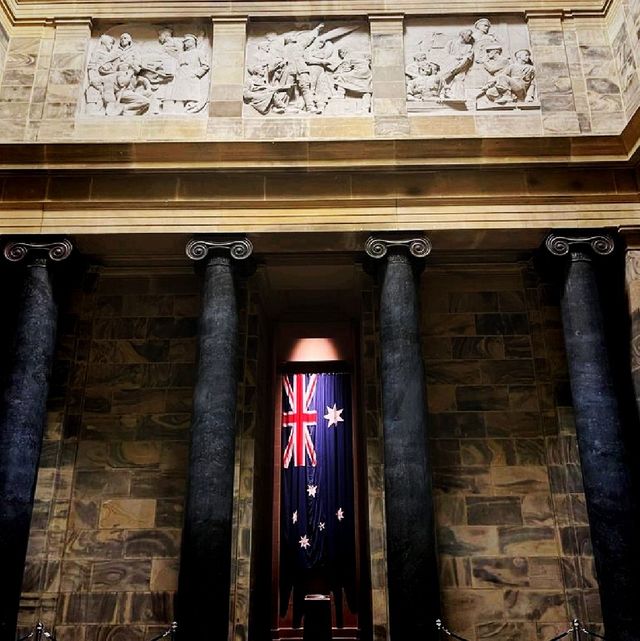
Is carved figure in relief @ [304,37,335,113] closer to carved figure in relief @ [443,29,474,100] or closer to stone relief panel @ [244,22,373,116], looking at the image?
stone relief panel @ [244,22,373,116]

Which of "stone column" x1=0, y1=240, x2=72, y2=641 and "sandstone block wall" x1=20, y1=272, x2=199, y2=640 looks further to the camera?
"sandstone block wall" x1=20, y1=272, x2=199, y2=640

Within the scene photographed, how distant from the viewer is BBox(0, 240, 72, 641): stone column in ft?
21.5

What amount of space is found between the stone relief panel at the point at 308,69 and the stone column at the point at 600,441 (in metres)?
3.15

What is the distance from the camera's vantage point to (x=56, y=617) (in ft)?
25.2

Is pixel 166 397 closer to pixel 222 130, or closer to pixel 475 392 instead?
pixel 222 130

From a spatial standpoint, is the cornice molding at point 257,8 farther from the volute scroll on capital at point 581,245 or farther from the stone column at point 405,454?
the stone column at point 405,454

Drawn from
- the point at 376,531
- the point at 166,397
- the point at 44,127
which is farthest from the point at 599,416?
the point at 44,127

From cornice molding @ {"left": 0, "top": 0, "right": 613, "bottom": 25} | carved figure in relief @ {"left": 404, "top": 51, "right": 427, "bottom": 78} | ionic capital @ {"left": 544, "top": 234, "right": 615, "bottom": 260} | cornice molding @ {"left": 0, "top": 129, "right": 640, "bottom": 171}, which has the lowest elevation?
ionic capital @ {"left": 544, "top": 234, "right": 615, "bottom": 260}

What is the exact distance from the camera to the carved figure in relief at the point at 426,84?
8.43 meters

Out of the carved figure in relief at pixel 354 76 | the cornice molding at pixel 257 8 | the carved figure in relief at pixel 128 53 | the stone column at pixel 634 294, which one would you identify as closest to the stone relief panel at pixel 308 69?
the carved figure in relief at pixel 354 76

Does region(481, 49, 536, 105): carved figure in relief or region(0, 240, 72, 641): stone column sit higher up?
region(481, 49, 536, 105): carved figure in relief

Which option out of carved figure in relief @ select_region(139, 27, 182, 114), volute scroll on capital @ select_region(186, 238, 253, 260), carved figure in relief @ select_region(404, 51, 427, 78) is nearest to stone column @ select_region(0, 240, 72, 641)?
volute scroll on capital @ select_region(186, 238, 253, 260)

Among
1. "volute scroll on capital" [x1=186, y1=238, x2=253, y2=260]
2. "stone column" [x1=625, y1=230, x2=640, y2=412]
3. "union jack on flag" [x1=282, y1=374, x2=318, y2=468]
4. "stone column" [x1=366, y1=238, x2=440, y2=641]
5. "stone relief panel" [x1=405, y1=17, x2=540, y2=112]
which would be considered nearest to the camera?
"stone column" [x1=366, y1=238, x2=440, y2=641]

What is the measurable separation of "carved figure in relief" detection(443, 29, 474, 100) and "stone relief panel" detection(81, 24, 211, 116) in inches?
121
